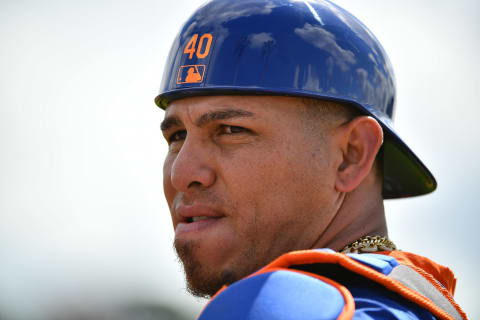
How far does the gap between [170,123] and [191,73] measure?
37 centimetres

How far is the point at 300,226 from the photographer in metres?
3.58

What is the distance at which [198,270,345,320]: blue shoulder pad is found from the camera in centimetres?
219

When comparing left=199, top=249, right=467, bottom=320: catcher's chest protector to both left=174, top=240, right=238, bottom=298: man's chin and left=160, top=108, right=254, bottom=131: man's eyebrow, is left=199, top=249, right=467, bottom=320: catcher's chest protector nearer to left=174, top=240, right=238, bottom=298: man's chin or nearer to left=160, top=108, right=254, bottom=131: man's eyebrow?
left=174, top=240, right=238, bottom=298: man's chin

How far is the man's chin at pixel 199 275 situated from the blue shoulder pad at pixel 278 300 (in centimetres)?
110

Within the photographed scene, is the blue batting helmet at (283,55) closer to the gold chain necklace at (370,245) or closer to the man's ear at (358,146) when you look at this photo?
the man's ear at (358,146)

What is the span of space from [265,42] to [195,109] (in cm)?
56

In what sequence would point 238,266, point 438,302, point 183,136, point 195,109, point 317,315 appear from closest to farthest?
point 317,315
point 438,302
point 238,266
point 195,109
point 183,136

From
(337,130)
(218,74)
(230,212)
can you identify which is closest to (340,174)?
(337,130)

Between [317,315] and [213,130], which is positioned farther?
[213,130]

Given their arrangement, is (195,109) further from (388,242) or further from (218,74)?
(388,242)

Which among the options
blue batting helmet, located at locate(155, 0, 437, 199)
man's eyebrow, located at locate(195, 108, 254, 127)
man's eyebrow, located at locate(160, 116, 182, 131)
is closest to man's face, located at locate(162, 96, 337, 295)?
man's eyebrow, located at locate(195, 108, 254, 127)

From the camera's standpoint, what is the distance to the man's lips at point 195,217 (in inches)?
140

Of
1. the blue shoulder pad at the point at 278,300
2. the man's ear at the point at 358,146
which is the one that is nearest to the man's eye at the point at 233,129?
the man's ear at the point at 358,146

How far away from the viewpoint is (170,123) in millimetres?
3998
